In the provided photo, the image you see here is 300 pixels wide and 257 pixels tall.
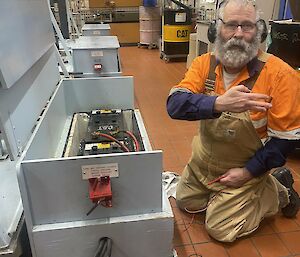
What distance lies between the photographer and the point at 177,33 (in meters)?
5.76

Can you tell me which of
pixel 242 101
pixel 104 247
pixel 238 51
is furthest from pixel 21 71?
pixel 238 51

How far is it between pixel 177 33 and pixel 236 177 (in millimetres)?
4626

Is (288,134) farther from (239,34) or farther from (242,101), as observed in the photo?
(239,34)

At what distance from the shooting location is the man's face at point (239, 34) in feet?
4.71

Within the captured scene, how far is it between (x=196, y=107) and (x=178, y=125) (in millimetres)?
1695

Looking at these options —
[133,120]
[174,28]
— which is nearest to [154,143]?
[133,120]

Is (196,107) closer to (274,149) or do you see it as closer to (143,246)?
(274,149)

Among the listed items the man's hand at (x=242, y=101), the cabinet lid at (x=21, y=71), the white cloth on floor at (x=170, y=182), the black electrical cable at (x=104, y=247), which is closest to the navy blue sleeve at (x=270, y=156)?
the man's hand at (x=242, y=101)

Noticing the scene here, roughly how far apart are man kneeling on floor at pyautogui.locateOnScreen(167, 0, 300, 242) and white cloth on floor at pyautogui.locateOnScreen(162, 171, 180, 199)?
1.03ft

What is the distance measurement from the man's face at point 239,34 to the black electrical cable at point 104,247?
3.22 feet

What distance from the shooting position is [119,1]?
7852 mm

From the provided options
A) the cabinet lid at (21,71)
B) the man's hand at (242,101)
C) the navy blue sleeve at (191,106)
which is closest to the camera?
the cabinet lid at (21,71)

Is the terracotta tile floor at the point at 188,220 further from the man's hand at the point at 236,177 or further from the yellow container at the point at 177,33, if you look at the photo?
the yellow container at the point at 177,33

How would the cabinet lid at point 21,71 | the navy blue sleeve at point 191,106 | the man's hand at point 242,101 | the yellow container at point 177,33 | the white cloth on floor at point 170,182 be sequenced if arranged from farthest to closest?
the yellow container at point 177,33 < the white cloth on floor at point 170,182 < the navy blue sleeve at point 191,106 < the man's hand at point 242,101 < the cabinet lid at point 21,71
